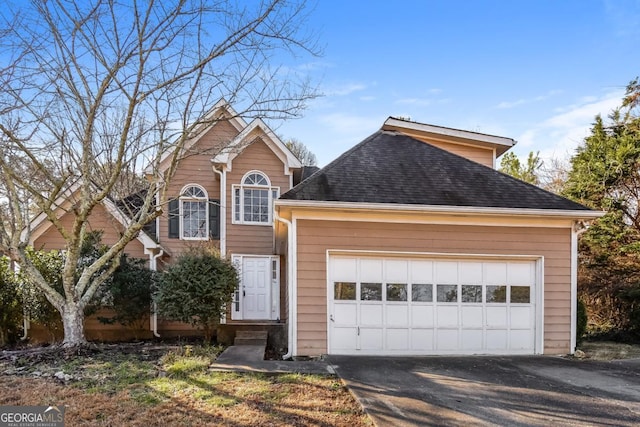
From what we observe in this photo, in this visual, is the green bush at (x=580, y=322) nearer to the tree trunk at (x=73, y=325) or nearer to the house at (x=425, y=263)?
the house at (x=425, y=263)

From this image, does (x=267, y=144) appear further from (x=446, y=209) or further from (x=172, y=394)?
(x=172, y=394)

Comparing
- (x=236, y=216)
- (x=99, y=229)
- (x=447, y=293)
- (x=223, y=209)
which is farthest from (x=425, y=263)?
(x=99, y=229)

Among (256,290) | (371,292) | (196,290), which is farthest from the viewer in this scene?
(256,290)

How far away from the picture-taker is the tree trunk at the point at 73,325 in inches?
316

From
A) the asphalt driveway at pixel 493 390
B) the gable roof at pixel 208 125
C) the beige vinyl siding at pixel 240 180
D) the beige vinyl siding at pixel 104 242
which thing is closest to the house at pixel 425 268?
the asphalt driveway at pixel 493 390

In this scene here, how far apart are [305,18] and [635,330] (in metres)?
11.6

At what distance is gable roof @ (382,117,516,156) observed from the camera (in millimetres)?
11195

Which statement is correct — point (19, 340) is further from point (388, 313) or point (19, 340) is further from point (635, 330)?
point (635, 330)

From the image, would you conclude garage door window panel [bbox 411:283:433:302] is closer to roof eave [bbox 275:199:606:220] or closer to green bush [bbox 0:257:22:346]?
roof eave [bbox 275:199:606:220]

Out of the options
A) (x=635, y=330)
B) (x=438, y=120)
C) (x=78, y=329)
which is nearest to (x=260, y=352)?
(x=78, y=329)

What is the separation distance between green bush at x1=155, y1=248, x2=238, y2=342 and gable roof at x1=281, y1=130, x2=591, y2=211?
274 cm

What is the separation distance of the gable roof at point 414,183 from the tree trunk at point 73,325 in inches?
199

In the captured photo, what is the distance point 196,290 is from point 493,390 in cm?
617

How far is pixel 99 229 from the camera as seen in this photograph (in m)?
11.1
